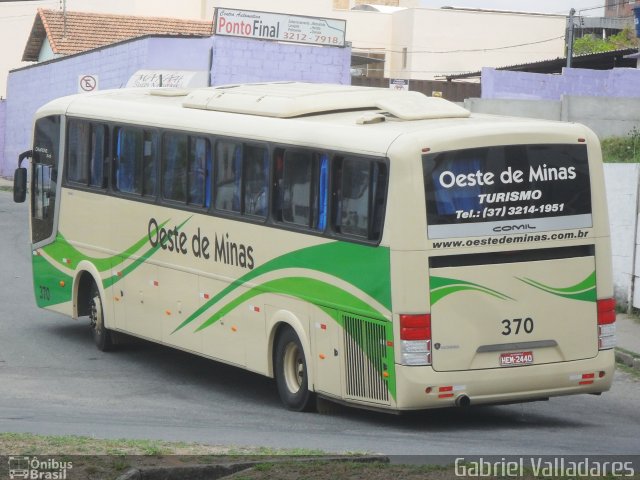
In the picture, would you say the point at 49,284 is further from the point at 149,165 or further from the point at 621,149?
the point at 621,149

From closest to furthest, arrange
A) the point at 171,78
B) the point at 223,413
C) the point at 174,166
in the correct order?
the point at 223,413 < the point at 174,166 < the point at 171,78

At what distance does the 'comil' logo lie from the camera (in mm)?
8312

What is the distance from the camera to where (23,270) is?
23641 mm

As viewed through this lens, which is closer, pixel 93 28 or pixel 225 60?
pixel 225 60

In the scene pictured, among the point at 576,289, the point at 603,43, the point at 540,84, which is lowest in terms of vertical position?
the point at 576,289

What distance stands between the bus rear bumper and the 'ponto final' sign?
88.8 ft

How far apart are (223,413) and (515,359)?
2.95 m

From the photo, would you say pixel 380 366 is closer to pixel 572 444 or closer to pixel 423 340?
pixel 423 340

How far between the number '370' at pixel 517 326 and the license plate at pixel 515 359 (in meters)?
0.19

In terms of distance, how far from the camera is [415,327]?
11312 millimetres

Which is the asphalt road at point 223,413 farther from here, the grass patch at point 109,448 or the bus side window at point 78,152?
the bus side window at point 78,152

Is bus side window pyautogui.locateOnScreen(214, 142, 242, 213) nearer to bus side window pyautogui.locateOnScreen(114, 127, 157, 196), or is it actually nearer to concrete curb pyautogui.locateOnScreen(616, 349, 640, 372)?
bus side window pyautogui.locateOnScreen(114, 127, 157, 196)

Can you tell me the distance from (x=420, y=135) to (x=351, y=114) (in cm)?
165

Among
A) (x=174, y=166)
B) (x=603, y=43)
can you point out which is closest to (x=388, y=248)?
(x=174, y=166)
